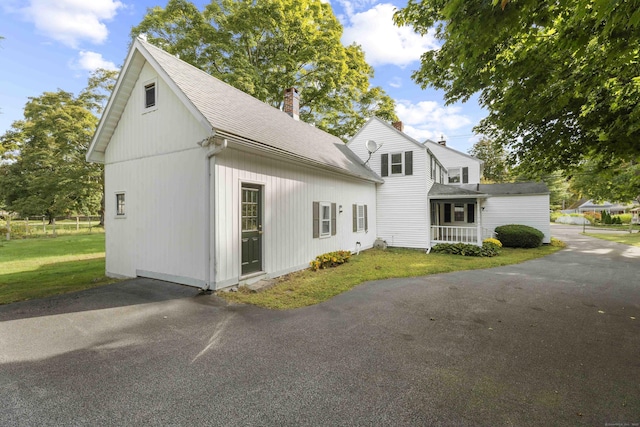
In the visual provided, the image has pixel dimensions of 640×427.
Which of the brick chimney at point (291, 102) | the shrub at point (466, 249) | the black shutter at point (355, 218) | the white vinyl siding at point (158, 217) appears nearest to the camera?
the white vinyl siding at point (158, 217)

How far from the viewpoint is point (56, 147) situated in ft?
78.7

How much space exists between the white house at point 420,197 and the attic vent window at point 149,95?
10662 mm

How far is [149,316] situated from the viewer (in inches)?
200

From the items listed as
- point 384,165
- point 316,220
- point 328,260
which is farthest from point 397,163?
point 328,260

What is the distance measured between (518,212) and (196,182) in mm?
17767

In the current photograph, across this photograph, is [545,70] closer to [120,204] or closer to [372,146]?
[372,146]

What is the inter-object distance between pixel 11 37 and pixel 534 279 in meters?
15.3

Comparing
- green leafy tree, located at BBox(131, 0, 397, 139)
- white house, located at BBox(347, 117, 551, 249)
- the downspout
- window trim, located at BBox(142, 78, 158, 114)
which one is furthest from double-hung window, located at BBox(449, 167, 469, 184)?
window trim, located at BBox(142, 78, 158, 114)

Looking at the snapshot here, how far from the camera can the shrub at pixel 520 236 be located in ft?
48.5

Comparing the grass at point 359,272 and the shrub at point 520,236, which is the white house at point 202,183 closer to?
the grass at point 359,272

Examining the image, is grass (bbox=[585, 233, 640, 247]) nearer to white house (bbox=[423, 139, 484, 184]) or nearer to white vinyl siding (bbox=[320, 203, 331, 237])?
white house (bbox=[423, 139, 484, 184])

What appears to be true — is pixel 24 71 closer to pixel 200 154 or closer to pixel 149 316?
pixel 200 154

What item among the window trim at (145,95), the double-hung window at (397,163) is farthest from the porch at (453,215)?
the window trim at (145,95)

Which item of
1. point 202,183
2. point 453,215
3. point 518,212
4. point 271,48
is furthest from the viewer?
point 271,48
